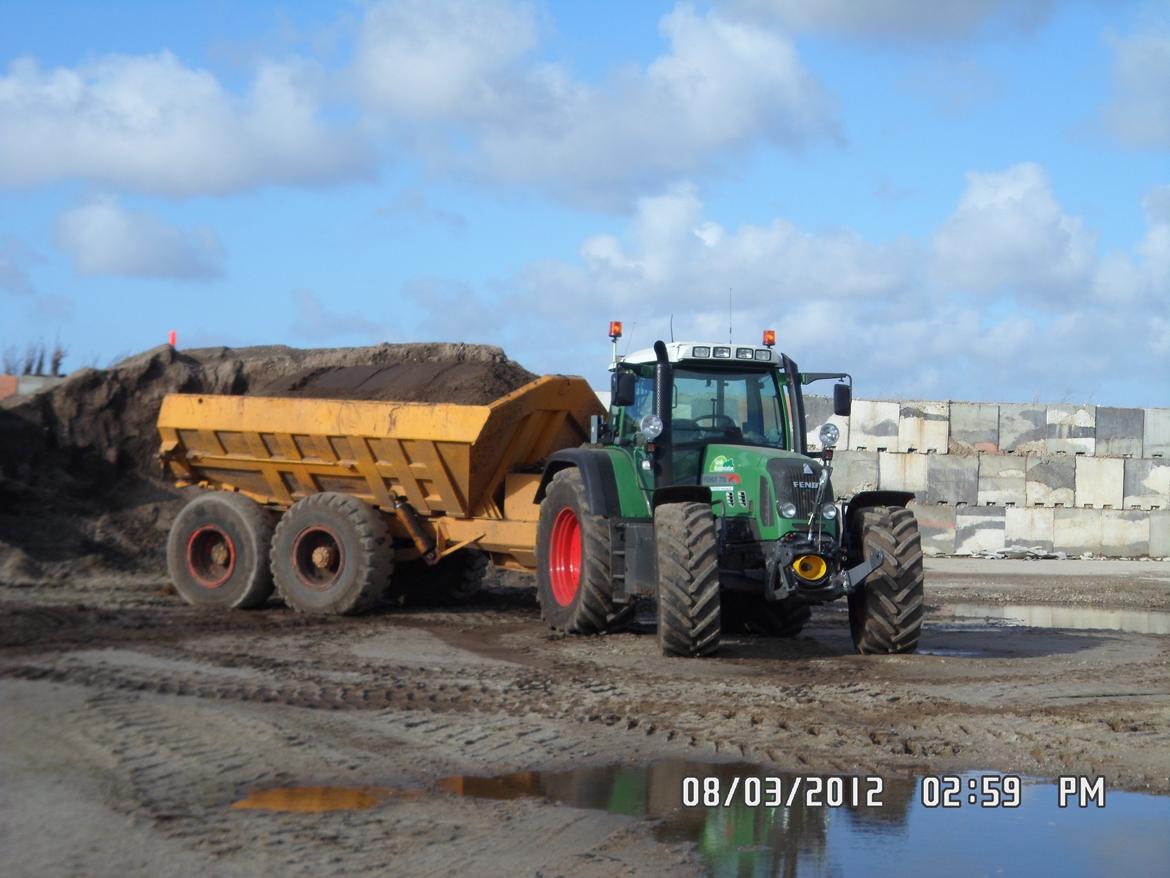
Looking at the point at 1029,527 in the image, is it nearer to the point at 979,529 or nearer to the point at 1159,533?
the point at 979,529

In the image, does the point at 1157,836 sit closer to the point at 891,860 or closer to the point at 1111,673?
the point at 891,860

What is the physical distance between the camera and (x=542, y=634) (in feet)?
39.6

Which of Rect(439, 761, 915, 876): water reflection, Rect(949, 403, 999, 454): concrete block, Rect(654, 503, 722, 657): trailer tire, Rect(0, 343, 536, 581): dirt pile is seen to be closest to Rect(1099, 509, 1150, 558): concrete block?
Rect(949, 403, 999, 454): concrete block

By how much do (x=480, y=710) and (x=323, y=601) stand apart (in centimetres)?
526

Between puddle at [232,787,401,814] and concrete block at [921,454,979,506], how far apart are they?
57.9 ft

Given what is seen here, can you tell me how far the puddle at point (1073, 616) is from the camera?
559 inches

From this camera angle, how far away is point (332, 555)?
13328mm

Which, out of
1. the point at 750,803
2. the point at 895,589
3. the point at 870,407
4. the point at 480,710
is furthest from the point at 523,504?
the point at 870,407

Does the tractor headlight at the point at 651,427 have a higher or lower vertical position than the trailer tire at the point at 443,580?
higher

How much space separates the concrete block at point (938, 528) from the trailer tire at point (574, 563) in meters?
12.0

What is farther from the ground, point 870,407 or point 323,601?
point 870,407

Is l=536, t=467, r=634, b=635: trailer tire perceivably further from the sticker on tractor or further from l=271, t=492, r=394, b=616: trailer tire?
l=271, t=492, r=394, b=616: trailer tire

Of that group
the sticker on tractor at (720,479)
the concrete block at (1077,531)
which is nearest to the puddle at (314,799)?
the sticker on tractor at (720,479)

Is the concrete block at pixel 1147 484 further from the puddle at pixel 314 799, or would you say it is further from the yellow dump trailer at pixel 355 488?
the puddle at pixel 314 799
